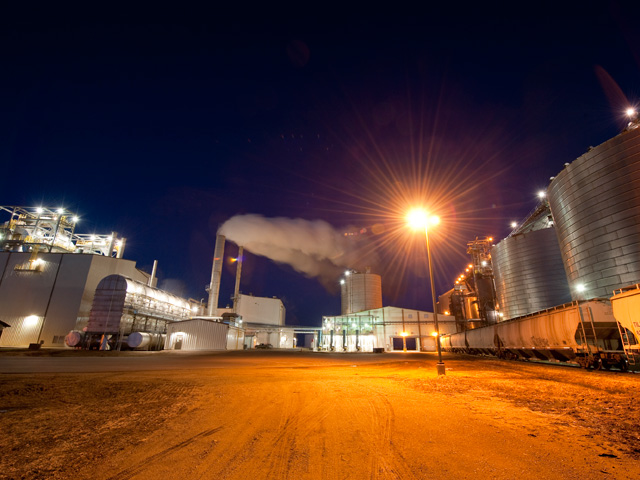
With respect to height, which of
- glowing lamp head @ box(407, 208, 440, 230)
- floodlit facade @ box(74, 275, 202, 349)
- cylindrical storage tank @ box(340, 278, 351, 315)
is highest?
cylindrical storage tank @ box(340, 278, 351, 315)

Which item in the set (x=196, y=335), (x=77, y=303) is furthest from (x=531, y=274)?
(x=77, y=303)

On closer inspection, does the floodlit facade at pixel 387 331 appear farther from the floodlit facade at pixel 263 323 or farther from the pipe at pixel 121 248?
the pipe at pixel 121 248

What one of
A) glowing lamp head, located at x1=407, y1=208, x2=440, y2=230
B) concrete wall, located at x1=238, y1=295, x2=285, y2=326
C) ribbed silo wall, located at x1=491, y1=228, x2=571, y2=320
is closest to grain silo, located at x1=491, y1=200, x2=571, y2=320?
ribbed silo wall, located at x1=491, y1=228, x2=571, y2=320

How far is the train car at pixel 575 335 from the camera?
49.1 feet

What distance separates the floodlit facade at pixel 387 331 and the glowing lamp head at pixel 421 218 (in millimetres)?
46614

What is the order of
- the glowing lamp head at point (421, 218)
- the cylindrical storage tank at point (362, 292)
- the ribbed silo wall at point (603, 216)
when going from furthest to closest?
1. the cylindrical storage tank at point (362, 292)
2. the ribbed silo wall at point (603, 216)
3. the glowing lamp head at point (421, 218)

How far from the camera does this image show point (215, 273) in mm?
60500

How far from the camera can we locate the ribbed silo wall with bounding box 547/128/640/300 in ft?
63.2

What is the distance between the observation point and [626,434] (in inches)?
185

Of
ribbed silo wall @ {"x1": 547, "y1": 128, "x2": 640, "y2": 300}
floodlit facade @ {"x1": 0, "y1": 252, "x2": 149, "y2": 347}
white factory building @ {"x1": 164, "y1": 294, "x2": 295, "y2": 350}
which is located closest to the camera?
ribbed silo wall @ {"x1": 547, "y1": 128, "x2": 640, "y2": 300}

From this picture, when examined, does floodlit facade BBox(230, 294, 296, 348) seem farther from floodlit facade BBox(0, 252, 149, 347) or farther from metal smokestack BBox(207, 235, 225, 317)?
floodlit facade BBox(0, 252, 149, 347)

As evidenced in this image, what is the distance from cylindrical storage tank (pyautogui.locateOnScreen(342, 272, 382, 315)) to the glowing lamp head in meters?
54.1

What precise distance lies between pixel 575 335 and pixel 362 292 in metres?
53.8

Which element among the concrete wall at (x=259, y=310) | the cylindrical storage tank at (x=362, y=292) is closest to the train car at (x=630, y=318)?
the cylindrical storage tank at (x=362, y=292)
